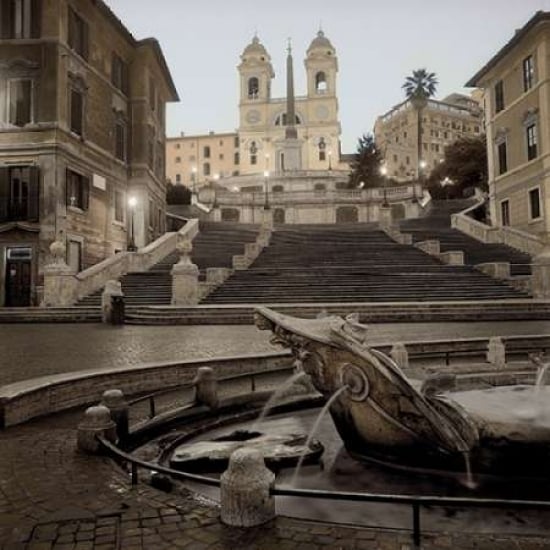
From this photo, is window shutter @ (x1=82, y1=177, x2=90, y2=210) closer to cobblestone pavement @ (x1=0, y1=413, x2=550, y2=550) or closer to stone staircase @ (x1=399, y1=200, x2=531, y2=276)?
stone staircase @ (x1=399, y1=200, x2=531, y2=276)

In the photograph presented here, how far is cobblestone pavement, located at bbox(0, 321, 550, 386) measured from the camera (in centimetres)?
993

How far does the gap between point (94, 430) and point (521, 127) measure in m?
35.4

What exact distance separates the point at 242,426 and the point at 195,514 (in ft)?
9.65

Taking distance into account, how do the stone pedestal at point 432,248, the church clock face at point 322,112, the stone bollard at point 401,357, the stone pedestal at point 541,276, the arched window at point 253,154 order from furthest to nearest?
1. the arched window at point 253,154
2. the church clock face at point 322,112
3. the stone pedestal at point 432,248
4. the stone pedestal at point 541,276
5. the stone bollard at point 401,357

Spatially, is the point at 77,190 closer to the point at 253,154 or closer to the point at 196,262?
the point at 196,262

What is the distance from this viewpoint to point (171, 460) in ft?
17.1

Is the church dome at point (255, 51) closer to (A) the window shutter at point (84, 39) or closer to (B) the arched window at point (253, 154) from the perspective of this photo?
(B) the arched window at point (253, 154)

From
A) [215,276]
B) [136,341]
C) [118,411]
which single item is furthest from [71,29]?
[118,411]

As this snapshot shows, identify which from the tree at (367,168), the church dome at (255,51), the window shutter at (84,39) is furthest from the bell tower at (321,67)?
the window shutter at (84,39)

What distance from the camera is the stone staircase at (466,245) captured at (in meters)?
27.0

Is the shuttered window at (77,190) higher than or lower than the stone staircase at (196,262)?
higher

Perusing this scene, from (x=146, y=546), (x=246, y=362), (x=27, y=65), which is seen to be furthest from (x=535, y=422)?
(x=27, y=65)

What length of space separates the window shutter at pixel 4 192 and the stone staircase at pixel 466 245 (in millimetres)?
23322

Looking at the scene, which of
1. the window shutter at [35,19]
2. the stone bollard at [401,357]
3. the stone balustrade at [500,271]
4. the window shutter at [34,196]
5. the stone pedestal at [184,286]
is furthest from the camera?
the window shutter at [35,19]
